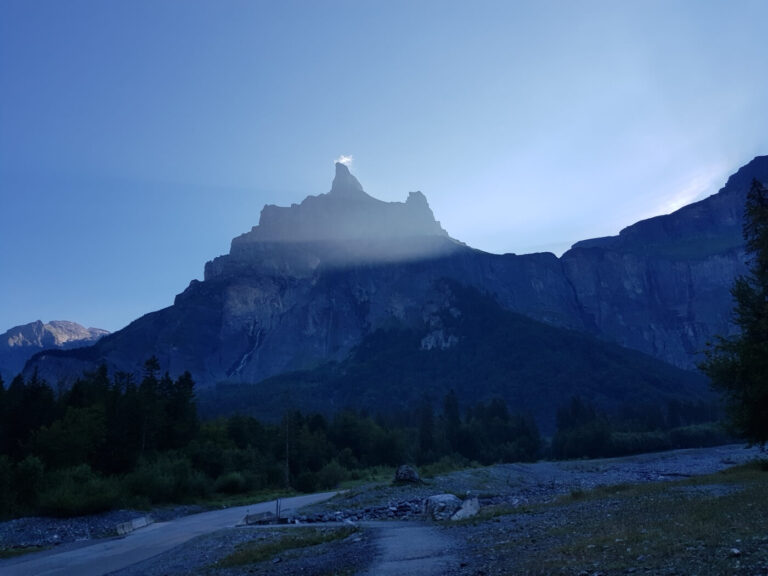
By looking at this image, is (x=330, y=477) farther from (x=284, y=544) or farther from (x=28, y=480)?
(x=284, y=544)

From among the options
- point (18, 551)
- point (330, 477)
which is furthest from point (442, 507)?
point (330, 477)

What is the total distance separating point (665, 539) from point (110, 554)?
25.7 meters

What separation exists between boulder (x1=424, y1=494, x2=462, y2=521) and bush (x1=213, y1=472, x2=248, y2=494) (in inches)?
1520

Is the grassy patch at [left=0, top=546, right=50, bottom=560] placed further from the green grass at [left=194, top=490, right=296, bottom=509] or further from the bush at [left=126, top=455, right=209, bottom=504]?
the green grass at [left=194, top=490, right=296, bottom=509]

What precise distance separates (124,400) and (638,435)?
4410 inches

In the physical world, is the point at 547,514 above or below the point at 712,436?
above

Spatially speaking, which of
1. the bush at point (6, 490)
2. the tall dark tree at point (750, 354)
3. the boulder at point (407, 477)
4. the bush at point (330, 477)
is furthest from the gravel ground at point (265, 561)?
the bush at point (330, 477)

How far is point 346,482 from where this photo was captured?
8088cm

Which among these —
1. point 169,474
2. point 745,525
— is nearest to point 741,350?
point 745,525

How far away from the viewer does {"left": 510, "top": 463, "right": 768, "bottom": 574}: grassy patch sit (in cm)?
1113

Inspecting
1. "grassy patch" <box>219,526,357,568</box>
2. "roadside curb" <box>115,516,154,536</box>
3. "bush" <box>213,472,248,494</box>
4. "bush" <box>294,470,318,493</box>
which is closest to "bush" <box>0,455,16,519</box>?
"roadside curb" <box>115,516,154,536</box>

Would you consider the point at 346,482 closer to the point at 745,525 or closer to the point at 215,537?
the point at 215,537

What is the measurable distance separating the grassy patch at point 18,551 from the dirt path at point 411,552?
18269 mm

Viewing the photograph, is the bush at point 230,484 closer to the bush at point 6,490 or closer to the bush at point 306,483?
the bush at point 306,483
